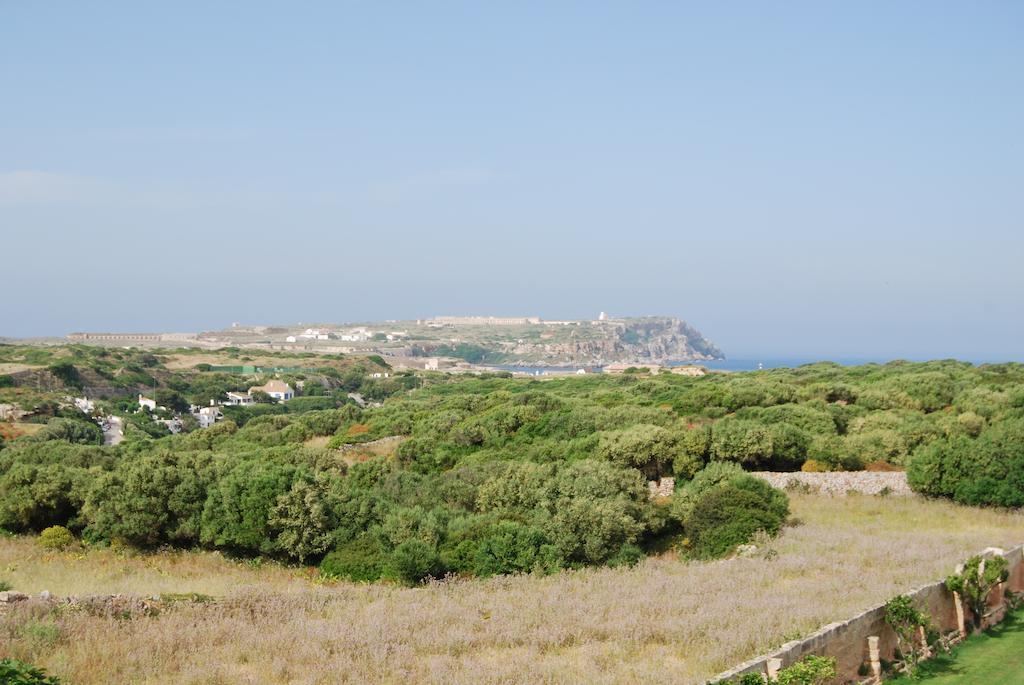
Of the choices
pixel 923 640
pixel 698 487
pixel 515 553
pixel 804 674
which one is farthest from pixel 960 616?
pixel 698 487

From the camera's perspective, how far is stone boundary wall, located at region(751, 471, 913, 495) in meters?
21.6

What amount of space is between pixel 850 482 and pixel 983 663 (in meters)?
12.2

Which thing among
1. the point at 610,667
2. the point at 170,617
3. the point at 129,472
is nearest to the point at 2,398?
the point at 129,472

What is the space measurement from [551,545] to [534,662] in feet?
24.7

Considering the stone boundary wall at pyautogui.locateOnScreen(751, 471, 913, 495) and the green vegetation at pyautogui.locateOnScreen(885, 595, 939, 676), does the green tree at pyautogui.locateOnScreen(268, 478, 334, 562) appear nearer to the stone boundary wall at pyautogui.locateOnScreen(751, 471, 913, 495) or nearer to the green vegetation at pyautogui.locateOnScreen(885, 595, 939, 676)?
the stone boundary wall at pyautogui.locateOnScreen(751, 471, 913, 495)

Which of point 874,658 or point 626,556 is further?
point 626,556

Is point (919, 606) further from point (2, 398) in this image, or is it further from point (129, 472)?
point (2, 398)

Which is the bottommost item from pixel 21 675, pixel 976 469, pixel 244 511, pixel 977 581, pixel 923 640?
pixel 244 511

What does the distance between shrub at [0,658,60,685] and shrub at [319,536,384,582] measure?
8.88m

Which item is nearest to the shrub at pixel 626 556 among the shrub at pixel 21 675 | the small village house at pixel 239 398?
the shrub at pixel 21 675

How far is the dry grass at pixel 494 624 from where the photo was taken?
825cm

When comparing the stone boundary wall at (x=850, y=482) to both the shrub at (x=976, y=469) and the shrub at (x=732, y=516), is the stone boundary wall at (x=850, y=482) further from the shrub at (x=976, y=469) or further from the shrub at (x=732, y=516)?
the shrub at (x=732, y=516)

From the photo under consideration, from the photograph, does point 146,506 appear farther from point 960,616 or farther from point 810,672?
point 960,616

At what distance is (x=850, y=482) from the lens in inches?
862
